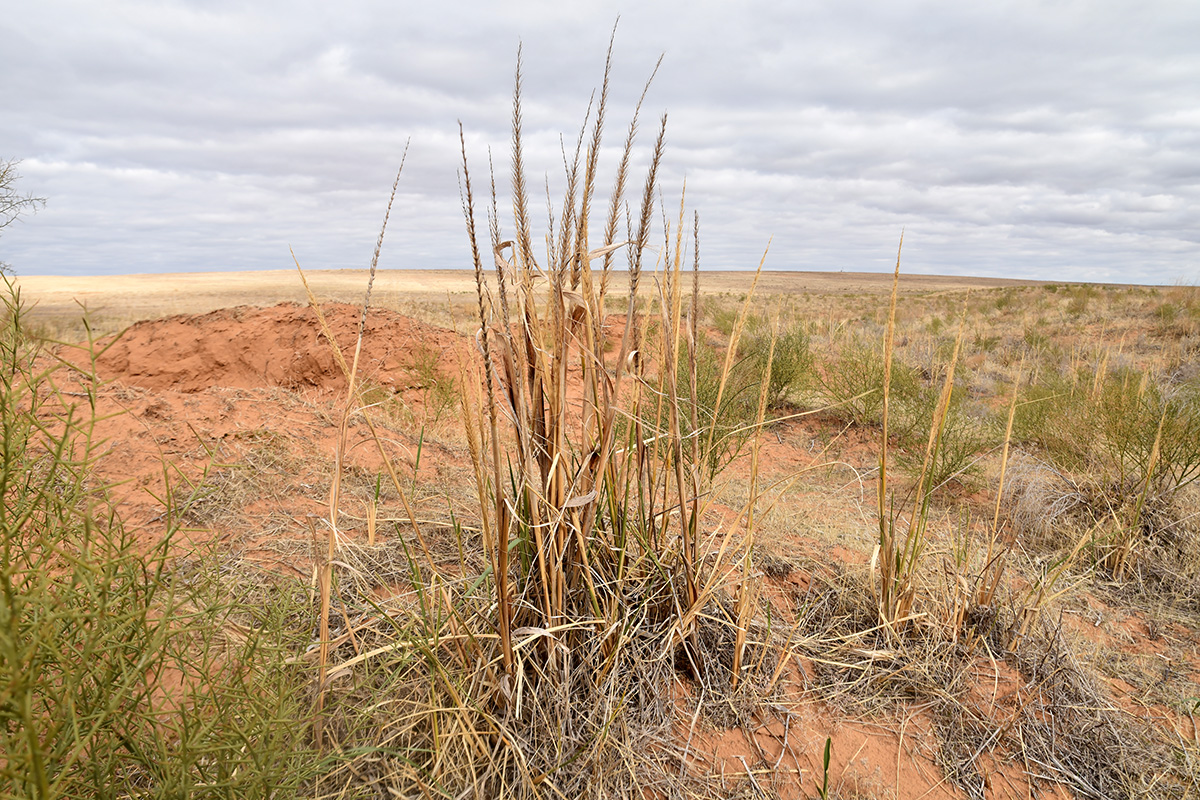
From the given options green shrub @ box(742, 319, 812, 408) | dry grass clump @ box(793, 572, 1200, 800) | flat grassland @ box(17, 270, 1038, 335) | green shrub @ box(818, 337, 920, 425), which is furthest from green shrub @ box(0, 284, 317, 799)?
green shrub @ box(742, 319, 812, 408)

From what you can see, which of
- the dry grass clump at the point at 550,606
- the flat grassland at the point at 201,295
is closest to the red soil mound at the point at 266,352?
the flat grassland at the point at 201,295

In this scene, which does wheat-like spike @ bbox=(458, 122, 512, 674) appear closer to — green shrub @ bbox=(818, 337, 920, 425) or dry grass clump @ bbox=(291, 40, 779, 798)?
dry grass clump @ bbox=(291, 40, 779, 798)

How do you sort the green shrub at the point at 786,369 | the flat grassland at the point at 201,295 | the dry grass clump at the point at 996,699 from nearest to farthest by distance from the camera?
the dry grass clump at the point at 996,699, the green shrub at the point at 786,369, the flat grassland at the point at 201,295

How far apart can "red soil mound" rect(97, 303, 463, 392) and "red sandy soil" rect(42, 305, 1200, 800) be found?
44 millimetres

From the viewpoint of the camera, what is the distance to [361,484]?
3.29 m

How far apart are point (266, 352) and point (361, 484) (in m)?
5.76

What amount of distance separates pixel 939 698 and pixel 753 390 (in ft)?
19.0

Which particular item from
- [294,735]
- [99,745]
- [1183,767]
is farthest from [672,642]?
[1183,767]

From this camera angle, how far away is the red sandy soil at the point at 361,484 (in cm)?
184

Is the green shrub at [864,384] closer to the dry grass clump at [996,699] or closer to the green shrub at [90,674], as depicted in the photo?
the dry grass clump at [996,699]

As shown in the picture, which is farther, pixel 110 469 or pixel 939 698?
pixel 110 469

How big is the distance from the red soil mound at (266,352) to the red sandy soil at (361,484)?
0.14 feet

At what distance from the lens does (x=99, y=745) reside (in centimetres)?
101

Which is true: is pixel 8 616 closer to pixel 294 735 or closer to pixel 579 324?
pixel 294 735
